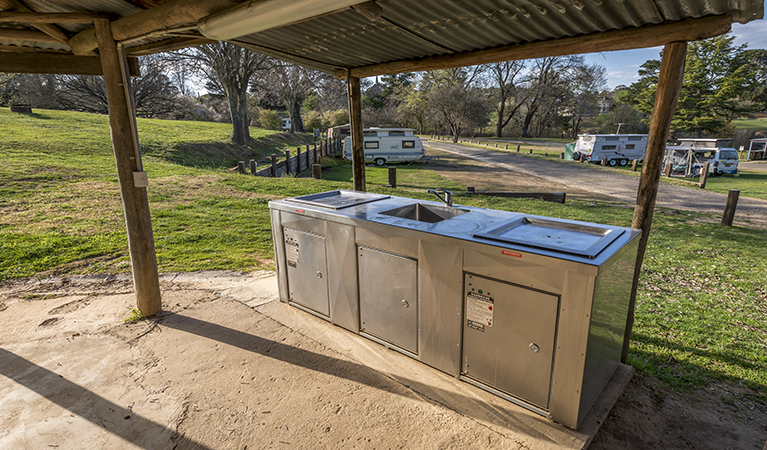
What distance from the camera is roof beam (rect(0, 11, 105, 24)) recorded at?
3.50 m

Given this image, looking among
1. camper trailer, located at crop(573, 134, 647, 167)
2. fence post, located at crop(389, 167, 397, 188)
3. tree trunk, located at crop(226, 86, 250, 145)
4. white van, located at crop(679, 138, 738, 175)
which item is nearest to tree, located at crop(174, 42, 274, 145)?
tree trunk, located at crop(226, 86, 250, 145)

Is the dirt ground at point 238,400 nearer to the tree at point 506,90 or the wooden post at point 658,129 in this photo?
the wooden post at point 658,129

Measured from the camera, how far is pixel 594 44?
10.9 ft

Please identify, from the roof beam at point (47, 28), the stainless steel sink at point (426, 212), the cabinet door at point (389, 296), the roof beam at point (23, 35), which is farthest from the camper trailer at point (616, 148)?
the roof beam at point (23, 35)

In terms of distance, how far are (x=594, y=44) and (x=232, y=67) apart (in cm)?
2014

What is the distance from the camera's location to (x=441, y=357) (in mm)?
3246

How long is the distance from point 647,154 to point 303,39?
138 inches

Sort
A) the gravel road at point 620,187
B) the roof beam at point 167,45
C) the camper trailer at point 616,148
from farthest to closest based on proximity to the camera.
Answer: the camper trailer at point 616,148 → the gravel road at point 620,187 → the roof beam at point 167,45

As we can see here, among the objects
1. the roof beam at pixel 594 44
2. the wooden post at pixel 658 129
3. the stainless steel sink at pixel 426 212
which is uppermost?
the roof beam at pixel 594 44

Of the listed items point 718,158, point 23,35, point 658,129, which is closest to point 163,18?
point 23,35

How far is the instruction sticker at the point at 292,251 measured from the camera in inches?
169

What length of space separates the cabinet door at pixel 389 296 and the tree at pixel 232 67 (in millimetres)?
19033

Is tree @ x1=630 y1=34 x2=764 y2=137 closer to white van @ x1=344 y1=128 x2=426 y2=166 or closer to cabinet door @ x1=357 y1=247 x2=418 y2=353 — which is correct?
white van @ x1=344 y1=128 x2=426 y2=166

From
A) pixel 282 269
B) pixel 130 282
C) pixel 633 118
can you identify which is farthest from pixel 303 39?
pixel 633 118
